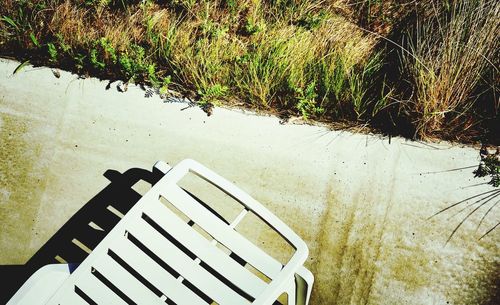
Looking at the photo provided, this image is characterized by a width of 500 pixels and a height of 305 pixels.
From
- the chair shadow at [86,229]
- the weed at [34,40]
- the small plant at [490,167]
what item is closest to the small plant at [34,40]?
the weed at [34,40]

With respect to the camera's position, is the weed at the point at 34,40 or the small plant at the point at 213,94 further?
the weed at the point at 34,40

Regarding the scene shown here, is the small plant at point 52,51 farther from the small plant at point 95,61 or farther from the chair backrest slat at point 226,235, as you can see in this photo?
the chair backrest slat at point 226,235

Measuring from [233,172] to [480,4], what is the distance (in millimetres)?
1875

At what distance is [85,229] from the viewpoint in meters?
2.64

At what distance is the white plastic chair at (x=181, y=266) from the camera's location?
1.86 m

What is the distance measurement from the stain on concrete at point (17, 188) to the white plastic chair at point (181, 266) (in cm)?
92

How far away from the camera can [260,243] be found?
2.55 metres

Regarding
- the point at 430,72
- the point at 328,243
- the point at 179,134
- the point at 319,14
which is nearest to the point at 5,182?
the point at 179,134

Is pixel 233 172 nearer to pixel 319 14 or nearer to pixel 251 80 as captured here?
pixel 251 80

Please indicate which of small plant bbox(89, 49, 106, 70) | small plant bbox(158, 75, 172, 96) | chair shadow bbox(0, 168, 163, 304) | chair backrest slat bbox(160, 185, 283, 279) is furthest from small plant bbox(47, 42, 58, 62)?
chair backrest slat bbox(160, 185, 283, 279)

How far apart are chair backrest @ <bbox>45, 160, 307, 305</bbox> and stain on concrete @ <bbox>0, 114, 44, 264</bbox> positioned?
0.91m

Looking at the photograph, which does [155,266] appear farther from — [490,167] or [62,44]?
[490,167]

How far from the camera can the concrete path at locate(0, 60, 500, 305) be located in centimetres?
244

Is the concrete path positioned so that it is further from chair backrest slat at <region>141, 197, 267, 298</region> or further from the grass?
chair backrest slat at <region>141, 197, 267, 298</region>
